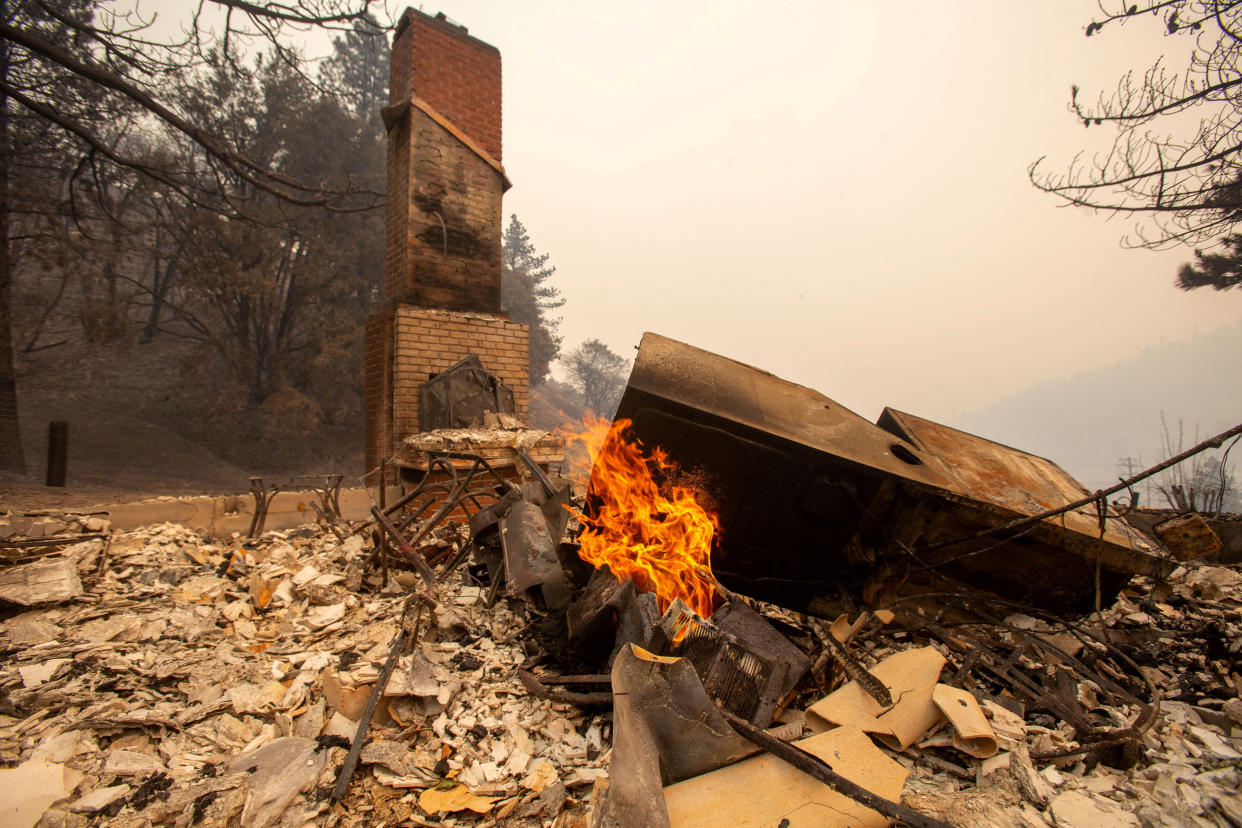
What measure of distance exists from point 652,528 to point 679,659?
1.09m

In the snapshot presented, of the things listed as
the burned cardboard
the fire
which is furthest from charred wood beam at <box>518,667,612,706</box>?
the burned cardboard

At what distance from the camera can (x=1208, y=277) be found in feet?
27.1

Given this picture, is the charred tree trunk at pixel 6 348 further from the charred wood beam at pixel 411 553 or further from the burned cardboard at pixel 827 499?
the burned cardboard at pixel 827 499

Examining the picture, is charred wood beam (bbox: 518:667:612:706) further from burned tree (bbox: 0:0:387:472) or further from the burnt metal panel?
burned tree (bbox: 0:0:387:472)

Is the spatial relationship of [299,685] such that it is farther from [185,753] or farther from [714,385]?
[714,385]

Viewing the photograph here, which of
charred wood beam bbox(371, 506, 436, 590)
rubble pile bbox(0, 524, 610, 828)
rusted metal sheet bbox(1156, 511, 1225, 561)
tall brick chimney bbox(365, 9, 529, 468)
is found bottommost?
rubble pile bbox(0, 524, 610, 828)

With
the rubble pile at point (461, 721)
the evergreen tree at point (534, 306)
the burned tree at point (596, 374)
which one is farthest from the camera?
the burned tree at point (596, 374)

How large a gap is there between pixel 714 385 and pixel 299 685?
274 centimetres

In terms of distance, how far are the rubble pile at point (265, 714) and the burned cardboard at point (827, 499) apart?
1.41 meters

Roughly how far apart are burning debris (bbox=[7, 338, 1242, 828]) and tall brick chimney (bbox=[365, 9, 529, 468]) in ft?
11.5

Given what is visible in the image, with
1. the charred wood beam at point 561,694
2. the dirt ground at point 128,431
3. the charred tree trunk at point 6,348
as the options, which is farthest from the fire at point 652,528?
the charred tree trunk at point 6,348

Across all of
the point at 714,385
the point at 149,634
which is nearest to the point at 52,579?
the point at 149,634

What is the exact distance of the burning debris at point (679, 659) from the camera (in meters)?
1.94

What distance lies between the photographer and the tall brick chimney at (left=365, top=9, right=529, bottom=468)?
694cm
